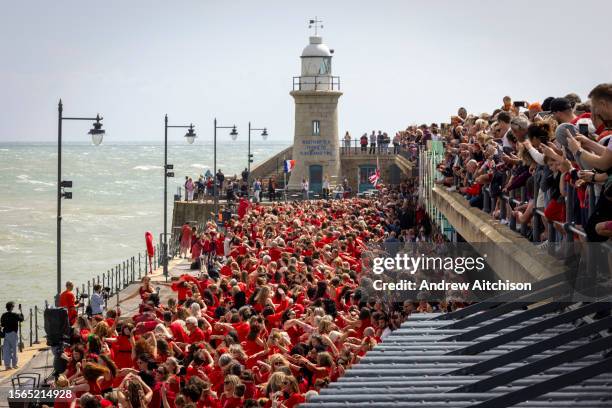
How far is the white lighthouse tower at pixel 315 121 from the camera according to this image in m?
65.8

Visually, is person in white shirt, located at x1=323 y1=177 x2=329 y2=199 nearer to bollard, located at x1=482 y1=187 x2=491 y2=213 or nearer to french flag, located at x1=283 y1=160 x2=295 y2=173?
french flag, located at x1=283 y1=160 x2=295 y2=173

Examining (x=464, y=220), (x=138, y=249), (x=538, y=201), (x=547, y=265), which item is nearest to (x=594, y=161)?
(x=547, y=265)

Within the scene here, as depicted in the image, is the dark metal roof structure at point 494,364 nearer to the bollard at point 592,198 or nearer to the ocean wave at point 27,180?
the bollard at point 592,198

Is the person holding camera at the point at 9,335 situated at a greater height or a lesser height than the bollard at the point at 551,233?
lesser

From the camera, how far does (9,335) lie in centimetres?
2119

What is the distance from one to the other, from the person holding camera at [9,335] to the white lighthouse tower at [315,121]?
44208 millimetres

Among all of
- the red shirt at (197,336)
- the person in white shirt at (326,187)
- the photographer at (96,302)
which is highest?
the person in white shirt at (326,187)

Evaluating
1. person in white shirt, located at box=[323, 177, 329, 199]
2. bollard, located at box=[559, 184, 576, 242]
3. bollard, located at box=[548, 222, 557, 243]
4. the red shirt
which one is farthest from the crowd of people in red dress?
person in white shirt, located at box=[323, 177, 329, 199]

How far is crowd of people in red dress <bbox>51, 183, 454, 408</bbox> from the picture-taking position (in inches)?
437

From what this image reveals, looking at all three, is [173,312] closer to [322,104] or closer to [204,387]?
[204,387]

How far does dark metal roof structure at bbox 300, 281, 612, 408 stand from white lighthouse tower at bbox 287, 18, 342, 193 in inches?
2226

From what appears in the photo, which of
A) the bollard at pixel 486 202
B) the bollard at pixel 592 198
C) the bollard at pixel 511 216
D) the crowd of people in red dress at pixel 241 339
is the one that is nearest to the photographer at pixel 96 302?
the crowd of people in red dress at pixel 241 339

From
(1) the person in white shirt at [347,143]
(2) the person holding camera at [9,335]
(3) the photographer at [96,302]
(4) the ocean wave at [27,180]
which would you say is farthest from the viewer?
(4) the ocean wave at [27,180]

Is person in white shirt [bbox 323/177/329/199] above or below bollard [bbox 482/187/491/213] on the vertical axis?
above
